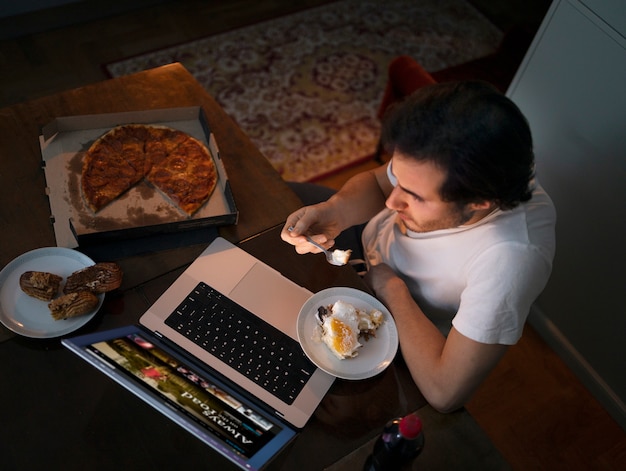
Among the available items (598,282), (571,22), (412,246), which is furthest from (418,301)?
(571,22)

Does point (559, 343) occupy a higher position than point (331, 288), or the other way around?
point (331, 288)

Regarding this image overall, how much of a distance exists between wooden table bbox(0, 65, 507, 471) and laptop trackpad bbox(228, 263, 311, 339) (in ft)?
0.12

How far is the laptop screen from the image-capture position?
831 mm

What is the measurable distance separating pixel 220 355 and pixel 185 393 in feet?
0.59

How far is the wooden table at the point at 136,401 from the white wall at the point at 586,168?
3.22ft

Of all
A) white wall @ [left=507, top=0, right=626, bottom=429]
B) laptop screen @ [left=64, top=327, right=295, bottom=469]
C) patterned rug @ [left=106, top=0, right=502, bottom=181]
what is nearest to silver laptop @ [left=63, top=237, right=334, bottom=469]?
laptop screen @ [left=64, top=327, right=295, bottom=469]

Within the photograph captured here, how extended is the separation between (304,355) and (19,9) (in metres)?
2.78

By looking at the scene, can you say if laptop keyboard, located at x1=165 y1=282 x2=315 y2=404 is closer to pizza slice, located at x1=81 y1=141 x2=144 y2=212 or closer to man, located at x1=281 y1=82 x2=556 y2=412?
man, located at x1=281 y1=82 x2=556 y2=412

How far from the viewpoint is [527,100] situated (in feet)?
5.88

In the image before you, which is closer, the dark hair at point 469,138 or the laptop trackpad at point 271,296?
the dark hair at point 469,138

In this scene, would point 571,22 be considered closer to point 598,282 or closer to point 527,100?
point 527,100

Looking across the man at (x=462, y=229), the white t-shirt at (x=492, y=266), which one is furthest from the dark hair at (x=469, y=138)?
the white t-shirt at (x=492, y=266)

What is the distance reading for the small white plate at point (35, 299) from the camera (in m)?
1.04

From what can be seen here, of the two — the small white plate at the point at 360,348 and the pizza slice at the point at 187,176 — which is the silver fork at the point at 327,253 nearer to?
the small white plate at the point at 360,348
